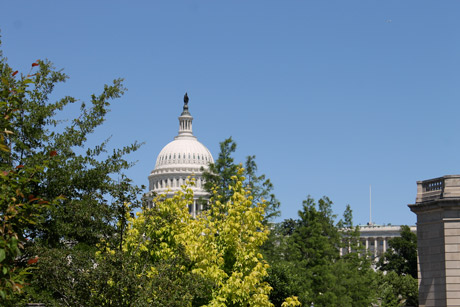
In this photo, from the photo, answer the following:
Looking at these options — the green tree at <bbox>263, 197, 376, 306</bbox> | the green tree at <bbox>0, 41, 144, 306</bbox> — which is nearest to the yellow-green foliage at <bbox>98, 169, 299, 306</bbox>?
the green tree at <bbox>0, 41, 144, 306</bbox>

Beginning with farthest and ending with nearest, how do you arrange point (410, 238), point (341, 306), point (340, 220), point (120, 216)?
point (410, 238) < point (340, 220) < point (341, 306) < point (120, 216)

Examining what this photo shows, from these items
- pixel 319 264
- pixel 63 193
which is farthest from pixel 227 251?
pixel 319 264

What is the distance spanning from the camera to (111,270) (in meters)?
20.0

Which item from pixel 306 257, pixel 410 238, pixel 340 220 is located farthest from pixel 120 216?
pixel 410 238

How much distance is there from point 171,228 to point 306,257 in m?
28.8

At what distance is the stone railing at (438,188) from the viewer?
34.1 m

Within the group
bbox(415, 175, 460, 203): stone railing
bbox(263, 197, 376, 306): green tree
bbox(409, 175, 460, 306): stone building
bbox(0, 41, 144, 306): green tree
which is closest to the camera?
bbox(0, 41, 144, 306): green tree

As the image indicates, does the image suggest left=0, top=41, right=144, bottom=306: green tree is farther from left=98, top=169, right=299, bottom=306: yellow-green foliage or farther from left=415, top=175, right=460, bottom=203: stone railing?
left=415, top=175, right=460, bottom=203: stone railing

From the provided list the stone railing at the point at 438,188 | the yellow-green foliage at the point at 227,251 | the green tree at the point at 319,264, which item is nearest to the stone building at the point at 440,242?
the stone railing at the point at 438,188

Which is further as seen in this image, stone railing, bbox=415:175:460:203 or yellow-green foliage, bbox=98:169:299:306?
stone railing, bbox=415:175:460:203

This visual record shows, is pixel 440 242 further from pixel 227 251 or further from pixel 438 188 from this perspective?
pixel 227 251

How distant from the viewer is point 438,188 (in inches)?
1391

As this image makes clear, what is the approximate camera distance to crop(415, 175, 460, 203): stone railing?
34.1m

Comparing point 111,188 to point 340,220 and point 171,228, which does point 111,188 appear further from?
point 340,220
